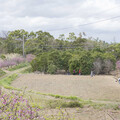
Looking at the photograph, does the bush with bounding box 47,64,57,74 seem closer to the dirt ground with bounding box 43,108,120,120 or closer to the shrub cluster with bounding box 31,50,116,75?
the shrub cluster with bounding box 31,50,116,75

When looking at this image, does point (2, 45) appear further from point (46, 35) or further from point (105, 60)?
point (105, 60)

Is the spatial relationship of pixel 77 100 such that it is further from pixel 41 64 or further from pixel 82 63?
pixel 41 64

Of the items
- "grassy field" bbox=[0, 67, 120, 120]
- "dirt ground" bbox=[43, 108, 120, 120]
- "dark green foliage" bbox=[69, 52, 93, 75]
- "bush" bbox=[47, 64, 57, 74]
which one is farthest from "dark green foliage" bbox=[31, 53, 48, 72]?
"dirt ground" bbox=[43, 108, 120, 120]

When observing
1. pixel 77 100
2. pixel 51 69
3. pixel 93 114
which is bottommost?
pixel 51 69

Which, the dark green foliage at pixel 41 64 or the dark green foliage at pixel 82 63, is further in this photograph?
the dark green foliage at pixel 41 64

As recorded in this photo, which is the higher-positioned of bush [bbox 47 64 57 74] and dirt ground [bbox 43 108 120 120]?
dirt ground [bbox 43 108 120 120]

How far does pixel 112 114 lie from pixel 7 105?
3.71m

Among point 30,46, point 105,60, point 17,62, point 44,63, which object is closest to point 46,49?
point 30,46

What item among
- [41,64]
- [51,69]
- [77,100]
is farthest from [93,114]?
[41,64]

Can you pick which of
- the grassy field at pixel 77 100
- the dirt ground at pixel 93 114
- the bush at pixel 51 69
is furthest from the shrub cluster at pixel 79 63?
the dirt ground at pixel 93 114

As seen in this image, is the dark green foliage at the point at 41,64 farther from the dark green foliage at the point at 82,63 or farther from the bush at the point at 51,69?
the dark green foliage at the point at 82,63

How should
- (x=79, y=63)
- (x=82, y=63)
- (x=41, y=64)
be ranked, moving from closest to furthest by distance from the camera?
(x=82, y=63), (x=79, y=63), (x=41, y=64)

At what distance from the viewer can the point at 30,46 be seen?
38.4 metres

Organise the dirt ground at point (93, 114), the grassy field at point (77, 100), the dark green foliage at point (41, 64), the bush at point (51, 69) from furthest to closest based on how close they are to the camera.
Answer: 1. the dark green foliage at point (41, 64)
2. the bush at point (51, 69)
3. the grassy field at point (77, 100)
4. the dirt ground at point (93, 114)
